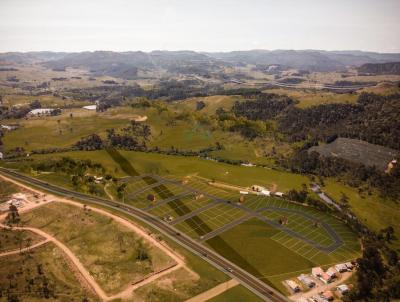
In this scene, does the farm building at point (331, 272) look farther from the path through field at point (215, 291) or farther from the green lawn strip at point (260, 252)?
the path through field at point (215, 291)

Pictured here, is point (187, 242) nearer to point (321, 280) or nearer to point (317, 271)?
point (317, 271)

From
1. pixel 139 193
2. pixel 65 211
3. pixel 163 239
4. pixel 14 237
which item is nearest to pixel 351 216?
pixel 163 239

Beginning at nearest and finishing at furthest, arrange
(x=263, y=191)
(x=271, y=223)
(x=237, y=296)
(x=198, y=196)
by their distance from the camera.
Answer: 1. (x=237, y=296)
2. (x=271, y=223)
3. (x=198, y=196)
4. (x=263, y=191)

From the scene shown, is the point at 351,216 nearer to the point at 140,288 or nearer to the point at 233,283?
the point at 233,283

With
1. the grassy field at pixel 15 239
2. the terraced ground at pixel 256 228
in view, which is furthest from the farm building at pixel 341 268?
the grassy field at pixel 15 239

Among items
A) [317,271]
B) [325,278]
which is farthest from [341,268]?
[325,278]

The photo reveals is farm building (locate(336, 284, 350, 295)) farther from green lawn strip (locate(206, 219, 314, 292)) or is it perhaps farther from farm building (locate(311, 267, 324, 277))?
green lawn strip (locate(206, 219, 314, 292))

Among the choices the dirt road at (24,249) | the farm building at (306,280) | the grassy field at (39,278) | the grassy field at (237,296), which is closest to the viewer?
the grassy field at (39,278)
